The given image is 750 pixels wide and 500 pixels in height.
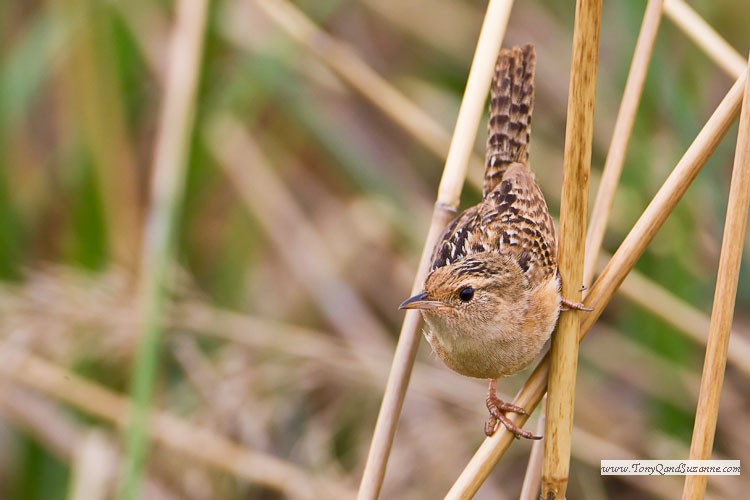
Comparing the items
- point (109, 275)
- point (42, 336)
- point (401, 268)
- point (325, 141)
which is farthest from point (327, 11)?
point (42, 336)

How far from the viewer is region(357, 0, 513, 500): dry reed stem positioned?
1973 mm

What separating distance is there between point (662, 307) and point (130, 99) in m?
2.32

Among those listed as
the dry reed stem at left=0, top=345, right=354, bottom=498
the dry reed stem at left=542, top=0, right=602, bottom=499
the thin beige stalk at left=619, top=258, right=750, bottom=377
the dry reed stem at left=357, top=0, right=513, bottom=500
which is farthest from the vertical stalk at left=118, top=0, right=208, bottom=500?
the thin beige stalk at left=619, top=258, right=750, bottom=377

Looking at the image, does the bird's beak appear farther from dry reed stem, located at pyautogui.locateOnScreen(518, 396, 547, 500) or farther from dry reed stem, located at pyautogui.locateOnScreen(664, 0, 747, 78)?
dry reed stem, located at pyautogui.locateOnScreen(664, 0, 747, 78)

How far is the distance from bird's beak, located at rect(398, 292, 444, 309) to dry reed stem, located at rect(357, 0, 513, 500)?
0.09 feet

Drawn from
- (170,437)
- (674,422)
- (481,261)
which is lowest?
(170,437)

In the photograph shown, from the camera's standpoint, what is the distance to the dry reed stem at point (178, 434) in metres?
3.16

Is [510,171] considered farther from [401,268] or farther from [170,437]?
[401,268]

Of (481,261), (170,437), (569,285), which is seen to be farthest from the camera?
Result: (170,437)

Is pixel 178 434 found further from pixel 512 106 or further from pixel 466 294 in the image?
pixel 512 106

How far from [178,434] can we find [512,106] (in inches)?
62.4

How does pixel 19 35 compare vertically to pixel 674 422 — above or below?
above

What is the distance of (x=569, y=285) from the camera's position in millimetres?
1872

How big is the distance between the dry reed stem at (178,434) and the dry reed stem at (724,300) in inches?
63.4
